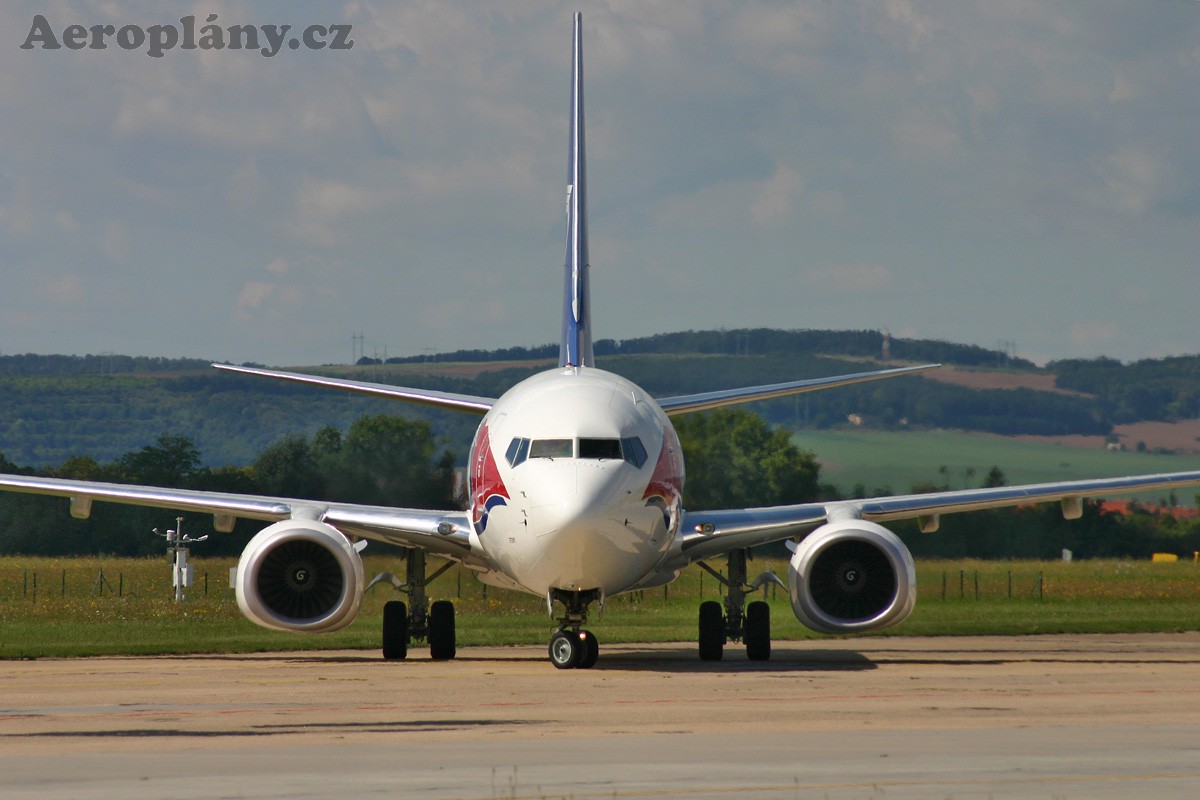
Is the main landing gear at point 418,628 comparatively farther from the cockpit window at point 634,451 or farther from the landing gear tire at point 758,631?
the cockpit window at point 634,451

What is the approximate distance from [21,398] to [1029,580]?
248 ft

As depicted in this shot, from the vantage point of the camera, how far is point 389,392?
979 inches

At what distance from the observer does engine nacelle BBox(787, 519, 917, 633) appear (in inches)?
880

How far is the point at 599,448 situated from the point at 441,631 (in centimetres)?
536

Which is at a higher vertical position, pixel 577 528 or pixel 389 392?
pixel 389 392

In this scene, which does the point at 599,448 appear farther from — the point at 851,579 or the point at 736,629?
the point at 736,629

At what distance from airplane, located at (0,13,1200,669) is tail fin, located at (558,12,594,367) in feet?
7.25

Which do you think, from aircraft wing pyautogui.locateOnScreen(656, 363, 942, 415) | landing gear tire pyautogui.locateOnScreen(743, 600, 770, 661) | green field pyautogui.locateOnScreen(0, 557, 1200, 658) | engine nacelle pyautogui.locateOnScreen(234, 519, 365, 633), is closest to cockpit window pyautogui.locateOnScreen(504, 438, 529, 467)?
engine nacelle pyautogui.locateOnScreen(234, 519, 365, 633)

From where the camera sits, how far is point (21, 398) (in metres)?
104

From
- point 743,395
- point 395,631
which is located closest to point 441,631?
point 395,631

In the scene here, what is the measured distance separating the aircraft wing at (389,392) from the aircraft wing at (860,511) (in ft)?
12.4

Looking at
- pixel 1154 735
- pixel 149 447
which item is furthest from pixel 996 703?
pixel 149 447

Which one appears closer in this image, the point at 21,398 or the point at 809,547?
the point at 809,547

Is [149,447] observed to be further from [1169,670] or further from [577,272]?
[1169,670]
